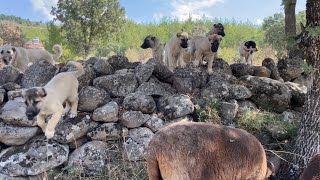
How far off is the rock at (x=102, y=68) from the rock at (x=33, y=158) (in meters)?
1.47

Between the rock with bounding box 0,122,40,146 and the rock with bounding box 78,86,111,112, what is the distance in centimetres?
74

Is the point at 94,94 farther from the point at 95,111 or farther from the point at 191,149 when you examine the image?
the point at 191,149

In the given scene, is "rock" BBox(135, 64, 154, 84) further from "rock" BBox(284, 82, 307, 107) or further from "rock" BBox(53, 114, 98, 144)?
"rock" BBox(284, 82, 307, 107)

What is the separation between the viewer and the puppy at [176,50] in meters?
7.58

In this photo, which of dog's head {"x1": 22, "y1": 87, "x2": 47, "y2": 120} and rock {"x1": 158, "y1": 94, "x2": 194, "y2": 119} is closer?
dog's head {"x1": 22, "y1": 87, "x2": 47, "y2": 120}

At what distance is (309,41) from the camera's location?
5.05m

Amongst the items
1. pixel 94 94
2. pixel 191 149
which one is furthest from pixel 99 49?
pixel 191 149

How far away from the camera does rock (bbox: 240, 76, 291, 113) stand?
6.78 meters

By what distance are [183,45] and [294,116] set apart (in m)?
2.30

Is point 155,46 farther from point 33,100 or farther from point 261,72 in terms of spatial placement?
point 33,100

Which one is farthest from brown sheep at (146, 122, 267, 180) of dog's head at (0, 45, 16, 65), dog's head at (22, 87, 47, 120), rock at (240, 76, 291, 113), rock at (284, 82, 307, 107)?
dog's head at (0, 45, 16, 65)

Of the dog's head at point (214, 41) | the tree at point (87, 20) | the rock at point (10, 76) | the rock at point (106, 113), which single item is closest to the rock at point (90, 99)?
the rock at point (106, 113)

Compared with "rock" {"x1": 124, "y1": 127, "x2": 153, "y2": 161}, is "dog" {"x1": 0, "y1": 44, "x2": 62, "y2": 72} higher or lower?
higher

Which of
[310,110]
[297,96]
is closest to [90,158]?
[310,110]
